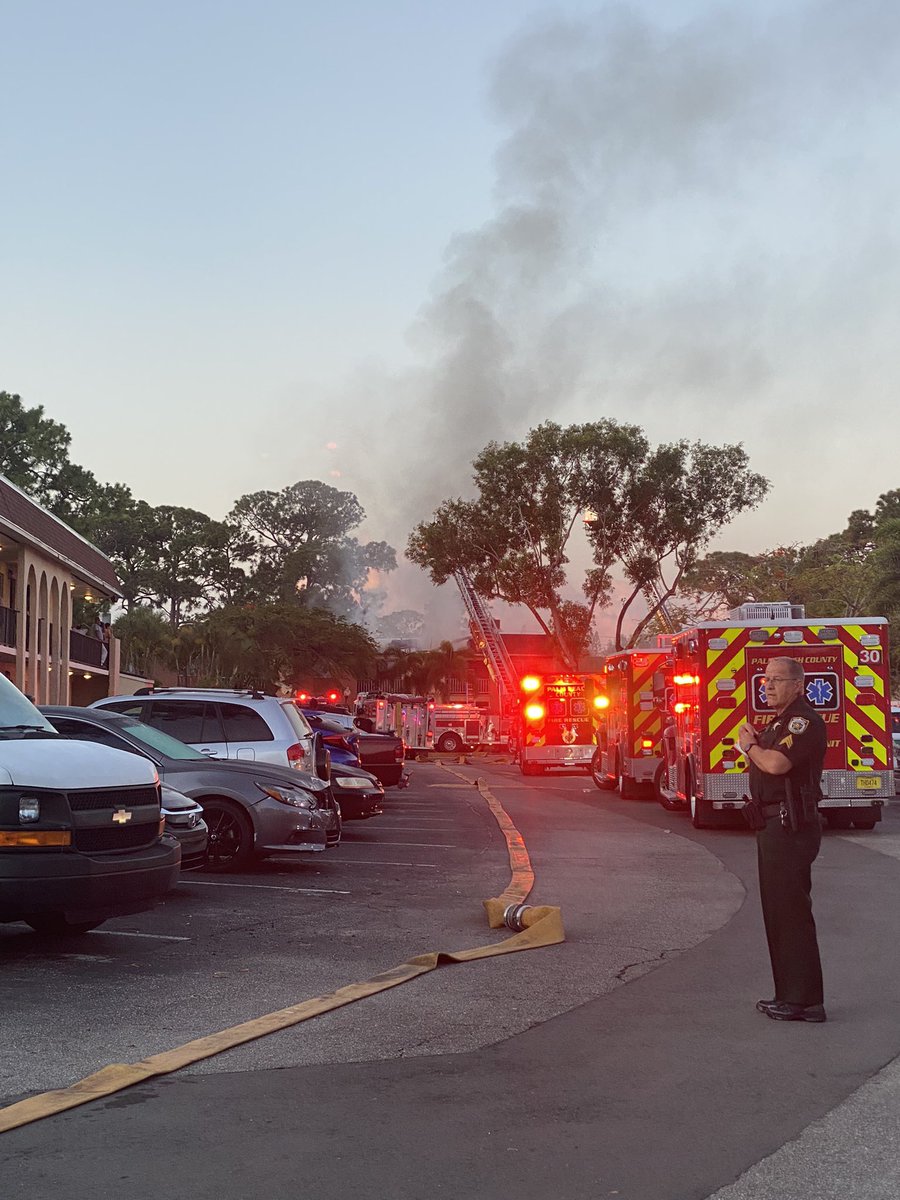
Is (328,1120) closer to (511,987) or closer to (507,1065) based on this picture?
(507,1065)

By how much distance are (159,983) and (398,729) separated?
45064mm

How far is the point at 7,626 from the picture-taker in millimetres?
33406

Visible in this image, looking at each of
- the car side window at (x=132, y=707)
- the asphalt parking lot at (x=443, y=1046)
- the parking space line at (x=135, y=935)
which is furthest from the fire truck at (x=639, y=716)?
the parking space line at (x=135, y=935)

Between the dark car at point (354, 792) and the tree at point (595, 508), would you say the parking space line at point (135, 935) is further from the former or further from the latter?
the tree at point (595, 508)

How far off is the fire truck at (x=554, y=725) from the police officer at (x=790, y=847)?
27401 mm

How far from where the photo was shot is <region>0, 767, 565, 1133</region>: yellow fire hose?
536 centimetres

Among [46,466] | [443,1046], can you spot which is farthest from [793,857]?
[46,466]

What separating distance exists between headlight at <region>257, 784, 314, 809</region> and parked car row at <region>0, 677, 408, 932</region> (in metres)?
0.01

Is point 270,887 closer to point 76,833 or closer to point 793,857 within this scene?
point 76,833

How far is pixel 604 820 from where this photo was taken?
20703 millimetres

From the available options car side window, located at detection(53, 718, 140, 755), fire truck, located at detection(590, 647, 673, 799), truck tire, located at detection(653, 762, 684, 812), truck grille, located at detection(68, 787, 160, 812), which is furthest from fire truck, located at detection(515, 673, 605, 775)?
truck grille, located at detection(68, 787, 160, 812)

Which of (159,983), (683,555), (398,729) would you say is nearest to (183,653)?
(398,729)

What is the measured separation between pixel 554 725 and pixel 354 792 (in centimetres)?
1808

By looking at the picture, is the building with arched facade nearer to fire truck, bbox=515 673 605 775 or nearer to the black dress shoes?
fire truck, bbox=515 673 605 775
